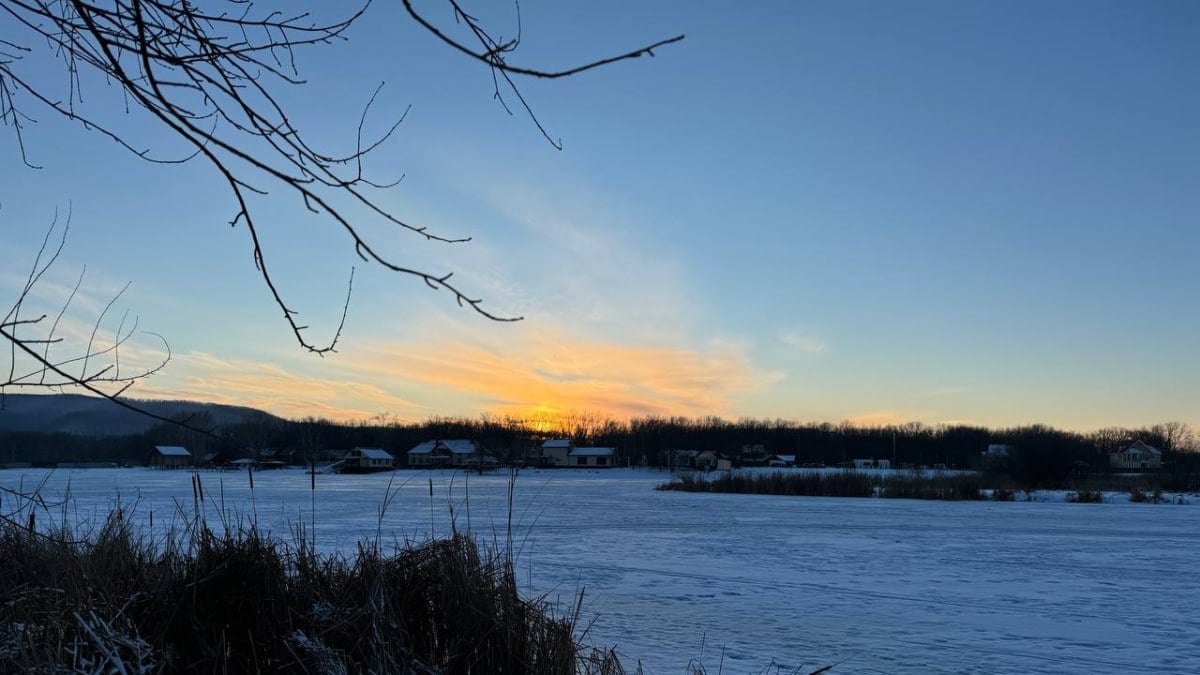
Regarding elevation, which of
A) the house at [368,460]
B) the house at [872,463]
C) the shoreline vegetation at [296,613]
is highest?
the house at [872,463]

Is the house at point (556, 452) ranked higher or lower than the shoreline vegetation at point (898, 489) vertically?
higher

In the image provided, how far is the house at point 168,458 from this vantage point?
101 m

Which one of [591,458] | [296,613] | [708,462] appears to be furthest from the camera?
[591,458]

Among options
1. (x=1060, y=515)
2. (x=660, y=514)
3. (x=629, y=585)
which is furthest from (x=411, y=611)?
(x=1060, y=515)

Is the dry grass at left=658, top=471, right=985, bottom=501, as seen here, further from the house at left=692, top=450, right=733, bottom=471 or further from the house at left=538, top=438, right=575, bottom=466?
the house at left=538, top=438, right=575, bottom=466

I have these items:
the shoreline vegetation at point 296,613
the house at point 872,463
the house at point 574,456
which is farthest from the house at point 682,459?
the shoreline vegetation at point 296,613

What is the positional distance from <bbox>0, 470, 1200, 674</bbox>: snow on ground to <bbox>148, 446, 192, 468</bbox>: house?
290 ft

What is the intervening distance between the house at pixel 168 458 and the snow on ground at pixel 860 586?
88.3m

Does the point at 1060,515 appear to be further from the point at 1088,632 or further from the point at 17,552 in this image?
the point at 17,552

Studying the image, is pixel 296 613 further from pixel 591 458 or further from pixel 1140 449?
pixel 591 458

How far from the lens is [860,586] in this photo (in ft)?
35.1

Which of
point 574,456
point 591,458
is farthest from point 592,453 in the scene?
point 574,456

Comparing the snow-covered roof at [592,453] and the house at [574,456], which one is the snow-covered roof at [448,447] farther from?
the snow-covered roof at [592,453]

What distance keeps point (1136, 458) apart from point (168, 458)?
332 ft
